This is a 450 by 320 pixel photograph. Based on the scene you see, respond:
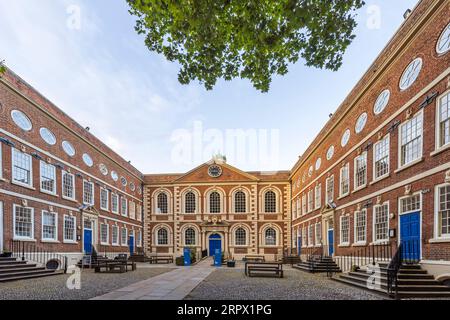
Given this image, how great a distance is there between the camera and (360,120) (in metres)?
15.4

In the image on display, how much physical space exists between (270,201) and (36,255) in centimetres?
2252

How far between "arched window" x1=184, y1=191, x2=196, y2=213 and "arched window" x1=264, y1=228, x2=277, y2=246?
8390 mm

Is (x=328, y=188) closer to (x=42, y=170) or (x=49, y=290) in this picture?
(x=49, y=290)

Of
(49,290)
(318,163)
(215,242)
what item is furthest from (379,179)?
(215,242)

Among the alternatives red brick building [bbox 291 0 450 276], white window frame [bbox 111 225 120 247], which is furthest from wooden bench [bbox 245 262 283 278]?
white window frame [bbox 111 225 120 247]

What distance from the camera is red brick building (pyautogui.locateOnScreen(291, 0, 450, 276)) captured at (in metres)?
9.34

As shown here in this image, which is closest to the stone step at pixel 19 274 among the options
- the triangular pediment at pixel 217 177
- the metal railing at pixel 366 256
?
the metal railing at pixel 366 256

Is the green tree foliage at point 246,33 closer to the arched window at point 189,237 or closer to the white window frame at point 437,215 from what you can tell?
the white window frame at point 437,215

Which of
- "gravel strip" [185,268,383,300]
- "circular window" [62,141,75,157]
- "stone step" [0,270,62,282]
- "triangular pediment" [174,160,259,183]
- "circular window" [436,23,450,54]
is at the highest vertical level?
"circular window" [436,23,450,54]

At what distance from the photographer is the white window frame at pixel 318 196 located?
21.2m

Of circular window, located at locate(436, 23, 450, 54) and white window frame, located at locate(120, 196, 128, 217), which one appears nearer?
circular window, located at locate(436, 23, 450, 54)

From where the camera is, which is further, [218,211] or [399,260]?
[218,211]

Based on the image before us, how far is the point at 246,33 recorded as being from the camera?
23.5 ft

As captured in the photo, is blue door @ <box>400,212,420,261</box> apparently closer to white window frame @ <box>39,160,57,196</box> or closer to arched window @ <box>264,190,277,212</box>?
white window frame @ <box>39,160,57,196</box>
